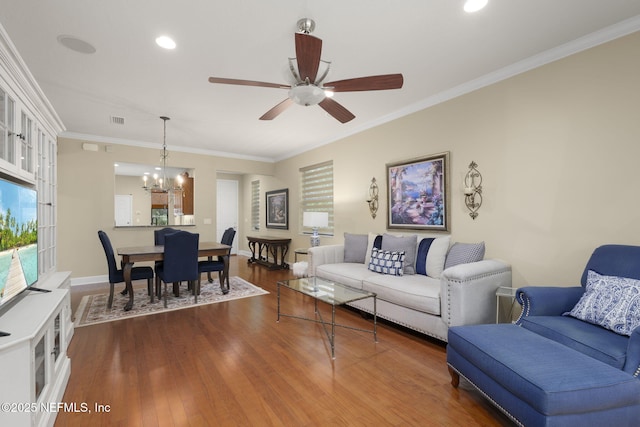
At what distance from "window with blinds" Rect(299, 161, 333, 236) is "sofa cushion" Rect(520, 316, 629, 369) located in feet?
12.3

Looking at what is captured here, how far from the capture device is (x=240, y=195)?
9.24 meters

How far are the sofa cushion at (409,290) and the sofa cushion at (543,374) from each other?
2.59ft

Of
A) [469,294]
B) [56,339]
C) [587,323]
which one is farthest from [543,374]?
[56,339]

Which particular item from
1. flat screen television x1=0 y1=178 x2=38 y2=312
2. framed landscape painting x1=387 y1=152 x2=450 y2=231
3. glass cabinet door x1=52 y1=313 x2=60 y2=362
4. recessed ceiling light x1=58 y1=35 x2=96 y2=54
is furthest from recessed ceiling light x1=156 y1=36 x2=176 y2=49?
framed landscape painting x1=387 y1=152 x2=450 y2=231

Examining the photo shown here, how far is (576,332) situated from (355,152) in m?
3.71

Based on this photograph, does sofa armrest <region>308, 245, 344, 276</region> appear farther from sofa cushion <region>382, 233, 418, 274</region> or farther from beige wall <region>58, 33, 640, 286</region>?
sofa cushion <region>382, 233, 418, 274</region>

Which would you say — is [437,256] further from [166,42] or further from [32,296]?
[32,296]

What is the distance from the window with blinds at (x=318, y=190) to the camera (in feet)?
18.6

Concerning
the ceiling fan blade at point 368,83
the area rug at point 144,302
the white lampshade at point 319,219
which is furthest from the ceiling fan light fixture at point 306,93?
the area rug at point 144,302

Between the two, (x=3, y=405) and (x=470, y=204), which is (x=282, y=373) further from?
(x=470, y=204)

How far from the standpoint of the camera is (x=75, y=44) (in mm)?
2496

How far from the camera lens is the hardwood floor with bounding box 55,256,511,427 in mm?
1782

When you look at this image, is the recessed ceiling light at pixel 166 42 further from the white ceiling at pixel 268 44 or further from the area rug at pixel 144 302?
the area rug at pixel 144 302

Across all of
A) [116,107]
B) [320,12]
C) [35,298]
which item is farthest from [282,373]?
[116,107]
